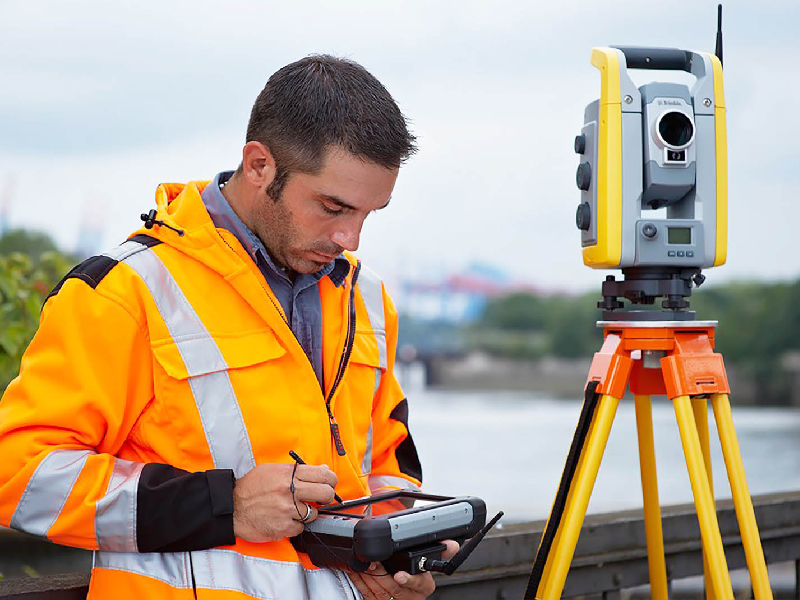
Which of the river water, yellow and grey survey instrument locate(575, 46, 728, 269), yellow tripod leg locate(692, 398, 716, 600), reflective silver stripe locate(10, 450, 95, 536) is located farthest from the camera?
the river water

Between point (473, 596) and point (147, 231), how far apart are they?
1.15m

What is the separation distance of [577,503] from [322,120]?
2.97 ft

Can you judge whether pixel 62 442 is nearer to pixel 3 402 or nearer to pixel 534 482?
pixel 3 402

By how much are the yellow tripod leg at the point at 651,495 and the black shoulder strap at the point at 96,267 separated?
114 cm

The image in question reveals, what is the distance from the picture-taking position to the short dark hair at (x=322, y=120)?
1430 millimetres

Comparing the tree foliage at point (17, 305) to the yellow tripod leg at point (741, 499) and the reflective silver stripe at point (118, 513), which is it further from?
the yellow tripod leg at point (741, 499)

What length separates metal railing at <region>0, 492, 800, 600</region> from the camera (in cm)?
216

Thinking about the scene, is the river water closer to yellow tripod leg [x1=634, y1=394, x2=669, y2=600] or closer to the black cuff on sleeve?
yellow tripod leg [x1=634, y1=394, x2=669, y2=600]

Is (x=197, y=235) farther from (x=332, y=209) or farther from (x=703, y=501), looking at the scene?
(x=703, y=501)

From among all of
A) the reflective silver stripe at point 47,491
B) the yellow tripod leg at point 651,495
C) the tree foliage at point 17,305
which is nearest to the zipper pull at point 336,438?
the reflective silver stripe at point 47,491

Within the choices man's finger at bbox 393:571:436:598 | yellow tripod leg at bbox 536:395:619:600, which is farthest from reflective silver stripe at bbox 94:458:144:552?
yellow tripod leg at bbox 536:395:619:600

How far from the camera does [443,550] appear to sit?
1412 mm

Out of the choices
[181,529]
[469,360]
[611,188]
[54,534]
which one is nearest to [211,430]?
[181,529]

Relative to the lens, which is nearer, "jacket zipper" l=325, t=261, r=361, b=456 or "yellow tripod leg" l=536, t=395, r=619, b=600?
"jacket zipper" l=325, t=261, r=361, b=456
